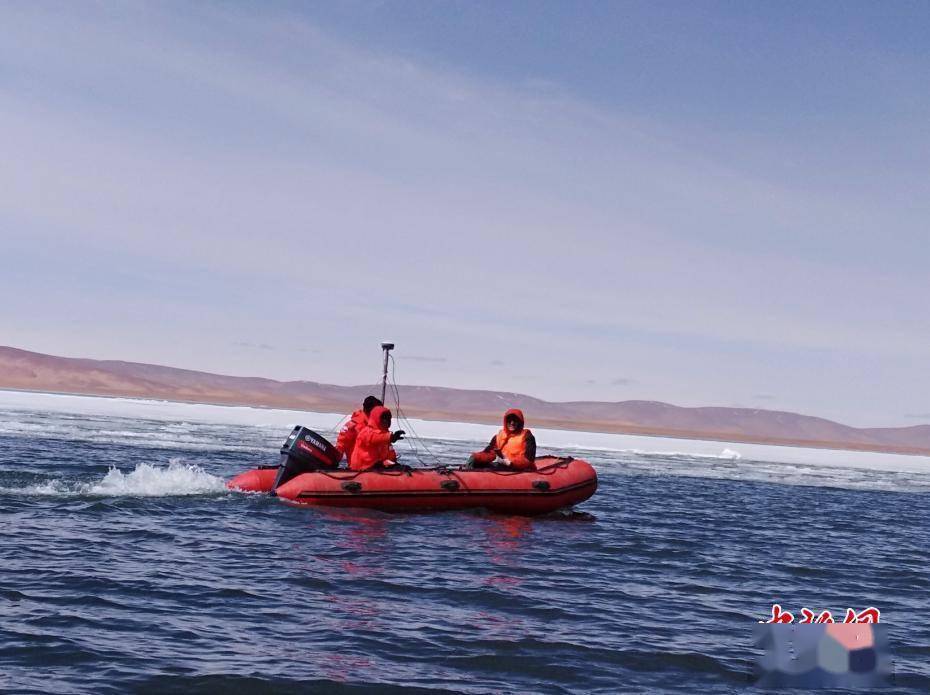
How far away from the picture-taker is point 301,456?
47.6 ft

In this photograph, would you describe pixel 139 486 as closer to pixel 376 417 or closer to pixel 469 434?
pixel 376 417

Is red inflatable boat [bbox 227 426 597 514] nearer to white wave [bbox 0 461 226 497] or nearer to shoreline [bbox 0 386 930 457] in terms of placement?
white wave [bbox 0 461 226 497]

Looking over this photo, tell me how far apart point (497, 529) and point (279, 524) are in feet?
A: 10.9

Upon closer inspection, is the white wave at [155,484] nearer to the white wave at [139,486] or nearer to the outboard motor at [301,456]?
the white wave at [139,486]

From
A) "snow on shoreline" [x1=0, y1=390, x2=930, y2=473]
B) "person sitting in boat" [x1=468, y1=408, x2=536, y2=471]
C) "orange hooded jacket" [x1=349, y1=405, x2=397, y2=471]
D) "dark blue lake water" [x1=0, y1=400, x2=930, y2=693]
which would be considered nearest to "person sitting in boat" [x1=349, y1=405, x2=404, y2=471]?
"orange hooded jacket" [x1=349, y1=405, x2=397, y2=471]

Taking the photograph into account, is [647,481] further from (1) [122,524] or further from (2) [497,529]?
(1) [122,524]

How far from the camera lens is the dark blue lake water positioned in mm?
6359

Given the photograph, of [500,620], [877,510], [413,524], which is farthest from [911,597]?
[877,510]

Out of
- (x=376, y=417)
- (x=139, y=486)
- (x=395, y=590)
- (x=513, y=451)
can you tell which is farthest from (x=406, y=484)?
(x=395, y=590)

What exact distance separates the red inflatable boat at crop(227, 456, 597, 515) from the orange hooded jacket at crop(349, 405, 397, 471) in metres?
0.36

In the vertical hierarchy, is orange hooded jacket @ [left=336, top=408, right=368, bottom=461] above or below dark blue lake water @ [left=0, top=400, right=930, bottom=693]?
above

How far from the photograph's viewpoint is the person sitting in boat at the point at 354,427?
1478cm

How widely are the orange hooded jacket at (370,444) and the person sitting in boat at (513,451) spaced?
177cm

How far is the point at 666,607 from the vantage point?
354 inches
